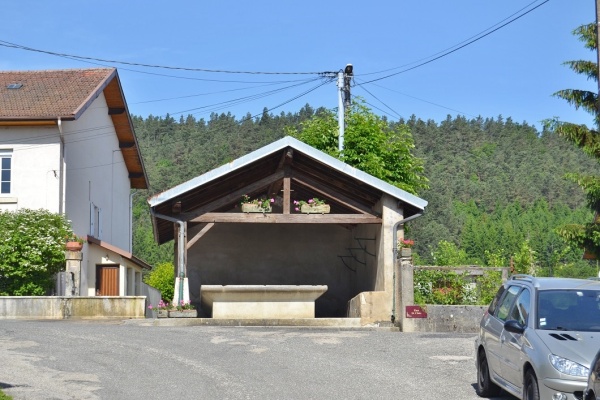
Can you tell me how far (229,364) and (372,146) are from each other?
19289 millimetres

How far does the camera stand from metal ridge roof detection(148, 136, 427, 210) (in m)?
21.7

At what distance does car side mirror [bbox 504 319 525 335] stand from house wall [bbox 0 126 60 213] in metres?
22.3

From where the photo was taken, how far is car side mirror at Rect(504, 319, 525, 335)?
410 inches

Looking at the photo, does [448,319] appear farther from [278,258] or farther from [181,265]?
[278,258]

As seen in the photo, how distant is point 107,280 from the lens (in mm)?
35469

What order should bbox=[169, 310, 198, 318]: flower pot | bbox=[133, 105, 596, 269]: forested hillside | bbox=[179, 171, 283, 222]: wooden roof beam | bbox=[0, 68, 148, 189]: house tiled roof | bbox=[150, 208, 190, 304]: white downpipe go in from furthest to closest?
bbox=[133, 105, 596, 269]: forested hillside
bbox=[0, 68, 148, 189]: house tiled roof
bbox=[179, 171, 283, 222]: wooden roof beam
bbox=[150, 208, 190, 304]: white downpipe
bbox=[169, 310, 198, 318]: flower pot

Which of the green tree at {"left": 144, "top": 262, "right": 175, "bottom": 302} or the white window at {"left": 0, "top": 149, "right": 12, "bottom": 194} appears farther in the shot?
the green tree at {"left": 144, "top": 262, "right": 175, "bottom": 302}

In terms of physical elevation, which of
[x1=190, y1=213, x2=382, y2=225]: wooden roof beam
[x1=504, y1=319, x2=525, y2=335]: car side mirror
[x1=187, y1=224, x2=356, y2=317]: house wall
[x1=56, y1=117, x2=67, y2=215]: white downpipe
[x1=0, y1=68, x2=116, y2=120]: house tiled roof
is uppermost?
[x1=0, y1=68, x2=116, y2=120]: house tiled roof

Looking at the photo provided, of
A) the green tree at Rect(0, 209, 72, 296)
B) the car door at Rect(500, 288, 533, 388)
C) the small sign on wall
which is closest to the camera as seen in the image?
the car door at Rect(500, 288, 533, 388)

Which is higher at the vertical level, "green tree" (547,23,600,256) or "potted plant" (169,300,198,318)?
"green tree" (547,23,600,256)

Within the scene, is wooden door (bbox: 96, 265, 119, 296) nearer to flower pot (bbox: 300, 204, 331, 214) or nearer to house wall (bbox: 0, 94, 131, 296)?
house wall (bbox: 0, 94, 131, 296)

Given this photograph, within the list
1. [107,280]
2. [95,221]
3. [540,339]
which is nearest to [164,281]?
[95,221]

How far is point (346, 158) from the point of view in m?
32.6

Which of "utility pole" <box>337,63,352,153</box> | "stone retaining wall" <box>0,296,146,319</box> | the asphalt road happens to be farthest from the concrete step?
"utility pole" <box>337,63,352,153</box>
